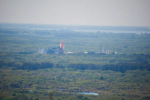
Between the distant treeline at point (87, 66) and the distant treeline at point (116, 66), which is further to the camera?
the distant treeline at point (116, 66)

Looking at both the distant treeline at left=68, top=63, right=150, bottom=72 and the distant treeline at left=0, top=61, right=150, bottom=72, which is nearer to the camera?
the distant treeline at left=0, top=61, right=150, bottom=72

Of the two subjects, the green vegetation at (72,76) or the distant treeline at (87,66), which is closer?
the green vegetation at (72,76)

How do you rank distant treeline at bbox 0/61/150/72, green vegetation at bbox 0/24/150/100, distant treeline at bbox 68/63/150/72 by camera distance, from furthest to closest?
distant treeline at bbox 68/63/150/72, distant treeline at bbox 0/61/150/72, green vegetation at bbox 0/24/150/100

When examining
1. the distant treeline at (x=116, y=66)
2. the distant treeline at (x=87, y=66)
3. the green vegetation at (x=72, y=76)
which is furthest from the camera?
the distant treeline at (x=116, y=66)

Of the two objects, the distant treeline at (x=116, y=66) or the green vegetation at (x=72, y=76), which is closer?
the green vegetation at (x=72, y=76)

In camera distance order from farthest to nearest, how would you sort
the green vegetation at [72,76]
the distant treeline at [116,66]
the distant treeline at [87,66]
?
the distant treeline at [116,66]
the distant treeline at [87,66]
the green vegetation at [72,76]

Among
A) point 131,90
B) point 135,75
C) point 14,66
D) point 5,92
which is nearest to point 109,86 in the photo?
point 131,90

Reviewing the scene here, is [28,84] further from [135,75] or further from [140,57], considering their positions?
[140,57]

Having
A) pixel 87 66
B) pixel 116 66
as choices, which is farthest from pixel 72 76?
pixel 116 66

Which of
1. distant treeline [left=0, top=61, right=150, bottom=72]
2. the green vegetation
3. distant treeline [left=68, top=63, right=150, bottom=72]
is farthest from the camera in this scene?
distant treeline [left=68, top=63, right=150, bottom=72]

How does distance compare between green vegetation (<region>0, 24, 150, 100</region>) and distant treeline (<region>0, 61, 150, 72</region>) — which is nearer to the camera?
green vegetation (<region>0, 24, 150, 100</region>)

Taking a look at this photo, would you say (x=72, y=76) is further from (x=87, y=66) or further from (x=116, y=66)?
(x=116, y=66)
